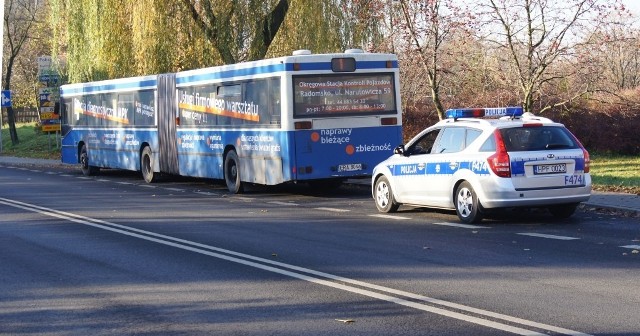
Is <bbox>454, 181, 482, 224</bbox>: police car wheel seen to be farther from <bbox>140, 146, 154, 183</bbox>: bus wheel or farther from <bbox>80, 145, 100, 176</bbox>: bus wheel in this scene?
<bbox>80, 145, 100, 176</bbox>: bus wheel

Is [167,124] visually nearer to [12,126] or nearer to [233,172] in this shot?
[233,172]

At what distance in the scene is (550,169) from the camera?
14.3m

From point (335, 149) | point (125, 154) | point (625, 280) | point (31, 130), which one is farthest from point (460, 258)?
point (31, 130)

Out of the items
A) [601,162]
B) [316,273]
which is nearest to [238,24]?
[601,162]

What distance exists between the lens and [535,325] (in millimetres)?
7562

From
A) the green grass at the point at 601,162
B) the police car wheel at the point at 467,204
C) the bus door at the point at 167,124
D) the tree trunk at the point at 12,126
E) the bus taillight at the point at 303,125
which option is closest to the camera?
the police car wheel at the point at 467,204

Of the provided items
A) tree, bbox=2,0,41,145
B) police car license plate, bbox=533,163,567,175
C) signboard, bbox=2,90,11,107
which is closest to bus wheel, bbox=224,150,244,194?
police car license plate, bbox=533,163,567,175

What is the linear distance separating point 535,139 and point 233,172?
9908mm

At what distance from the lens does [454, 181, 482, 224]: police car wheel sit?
14516mm

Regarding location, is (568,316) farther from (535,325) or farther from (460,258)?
(460,258)

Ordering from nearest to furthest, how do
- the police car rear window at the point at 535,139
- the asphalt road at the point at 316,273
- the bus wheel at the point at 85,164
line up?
1. the asphalt road at the point at 316,273
2. the police car rear window at the point at 535,139
3. the bus wheel at the point at 85,164

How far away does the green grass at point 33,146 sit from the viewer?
50.1 meters

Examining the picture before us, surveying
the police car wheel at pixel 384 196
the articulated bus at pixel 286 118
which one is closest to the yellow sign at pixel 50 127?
the articulated bus at pixel 286 118

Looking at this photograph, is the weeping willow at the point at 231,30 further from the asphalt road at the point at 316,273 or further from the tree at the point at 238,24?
the asphalt road at the point at 316,273
